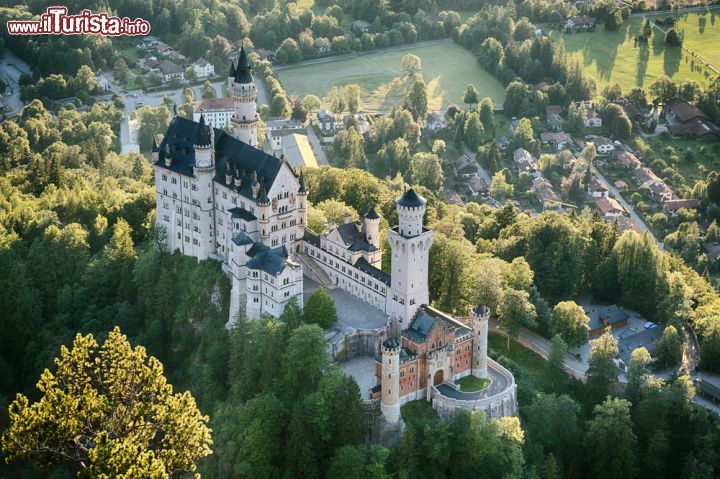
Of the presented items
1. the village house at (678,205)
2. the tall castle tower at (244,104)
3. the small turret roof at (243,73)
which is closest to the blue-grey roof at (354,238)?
the tall castle tower at (244,104)

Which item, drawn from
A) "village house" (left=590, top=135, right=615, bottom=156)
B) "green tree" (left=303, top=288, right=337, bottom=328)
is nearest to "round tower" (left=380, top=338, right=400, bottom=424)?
"green tree" (left=303, top=288, right=337, bottom=328)

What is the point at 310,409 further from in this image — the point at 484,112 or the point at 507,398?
the point at 484,112

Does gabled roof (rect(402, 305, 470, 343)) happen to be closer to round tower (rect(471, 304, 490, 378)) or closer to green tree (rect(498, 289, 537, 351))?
round tower (rect(471, 304, 490, 378))

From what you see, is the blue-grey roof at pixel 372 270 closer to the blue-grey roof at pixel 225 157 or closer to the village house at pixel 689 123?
the blue-grey roof at pixel 225 157

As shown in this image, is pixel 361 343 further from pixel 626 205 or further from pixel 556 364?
pixel 626 205

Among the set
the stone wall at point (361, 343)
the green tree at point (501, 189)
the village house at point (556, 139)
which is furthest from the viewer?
the village house at point (556, 139)

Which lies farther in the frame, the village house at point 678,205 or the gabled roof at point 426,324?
the village house at point 678,205
